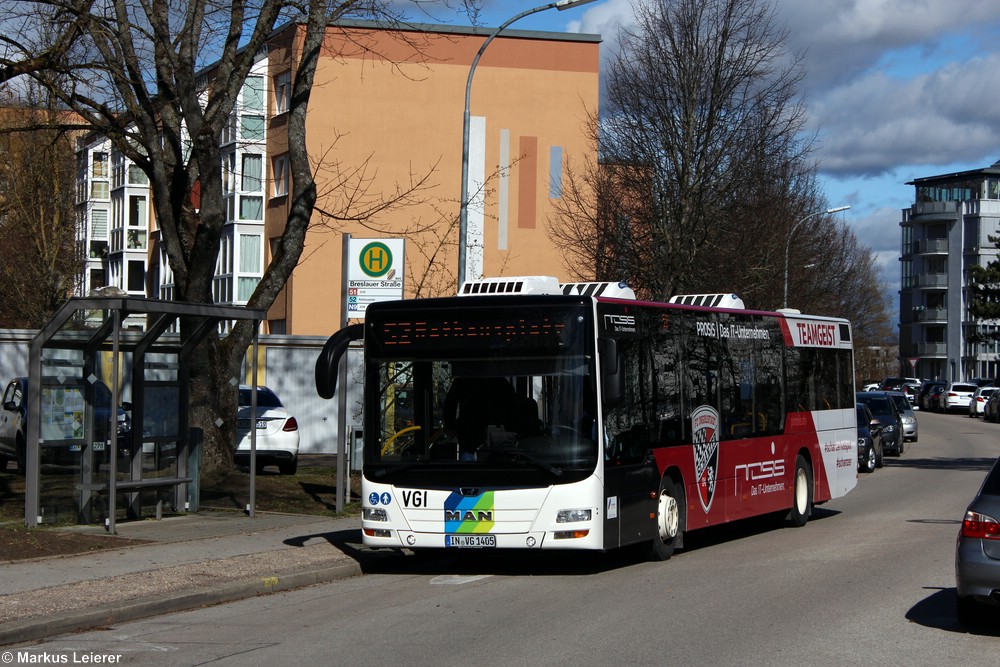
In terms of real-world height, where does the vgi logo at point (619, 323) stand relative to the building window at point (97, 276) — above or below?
below

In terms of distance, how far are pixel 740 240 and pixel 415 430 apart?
21.7 metres

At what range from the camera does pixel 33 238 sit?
40969 mm

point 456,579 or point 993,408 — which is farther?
point 993,408

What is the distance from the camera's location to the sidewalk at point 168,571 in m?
9.91

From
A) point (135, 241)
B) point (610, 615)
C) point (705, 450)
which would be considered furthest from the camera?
point (135, 241)

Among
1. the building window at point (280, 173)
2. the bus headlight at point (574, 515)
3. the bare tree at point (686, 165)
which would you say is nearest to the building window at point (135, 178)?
the building window at point (280, 173)

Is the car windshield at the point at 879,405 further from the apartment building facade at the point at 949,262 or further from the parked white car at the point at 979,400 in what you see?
the apartment building facade at the point at 949,262

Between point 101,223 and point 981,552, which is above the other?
point 101,223

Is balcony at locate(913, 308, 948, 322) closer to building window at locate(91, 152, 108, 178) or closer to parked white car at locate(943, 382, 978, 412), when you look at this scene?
parked white car at locate(943, 382, 978, 412)

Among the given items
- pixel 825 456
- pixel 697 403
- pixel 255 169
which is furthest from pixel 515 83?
pixel 697 403

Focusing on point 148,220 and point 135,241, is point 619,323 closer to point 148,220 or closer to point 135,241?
point 148,220

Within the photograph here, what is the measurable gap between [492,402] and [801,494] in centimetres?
714

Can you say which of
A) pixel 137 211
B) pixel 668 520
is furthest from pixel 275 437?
pixel 137 211

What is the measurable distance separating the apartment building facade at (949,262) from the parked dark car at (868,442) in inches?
3432
